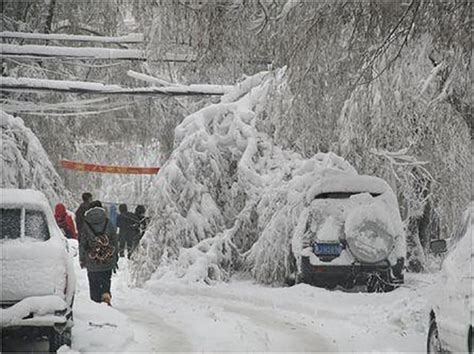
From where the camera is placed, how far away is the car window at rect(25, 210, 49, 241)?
34.1 feet

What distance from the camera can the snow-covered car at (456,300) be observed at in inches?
307

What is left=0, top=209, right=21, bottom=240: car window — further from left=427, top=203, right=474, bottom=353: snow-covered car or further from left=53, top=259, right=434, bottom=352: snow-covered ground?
left=427, top=203, right=474, bottom=353: snow-covered car

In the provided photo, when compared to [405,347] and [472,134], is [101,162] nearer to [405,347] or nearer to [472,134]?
[472,134]

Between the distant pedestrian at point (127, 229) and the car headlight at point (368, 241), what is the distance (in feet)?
26.3

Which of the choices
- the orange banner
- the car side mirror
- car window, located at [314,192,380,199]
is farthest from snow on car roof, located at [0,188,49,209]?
the orange banner

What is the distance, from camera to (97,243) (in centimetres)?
1348

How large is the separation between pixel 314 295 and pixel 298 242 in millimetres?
1199

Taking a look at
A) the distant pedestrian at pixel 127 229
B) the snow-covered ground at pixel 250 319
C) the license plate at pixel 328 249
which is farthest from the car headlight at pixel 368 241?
the distant pedestrian at pixel 127 229

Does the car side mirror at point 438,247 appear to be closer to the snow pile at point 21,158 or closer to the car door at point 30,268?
the car door at point 30,268

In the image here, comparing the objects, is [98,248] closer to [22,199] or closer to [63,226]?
[22,199]

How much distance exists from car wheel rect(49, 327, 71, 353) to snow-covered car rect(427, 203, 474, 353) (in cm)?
389

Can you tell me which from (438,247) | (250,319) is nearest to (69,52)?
(250,319)

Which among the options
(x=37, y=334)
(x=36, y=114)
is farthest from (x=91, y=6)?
(x=37, y=334)

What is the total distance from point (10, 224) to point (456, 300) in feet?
16.9
